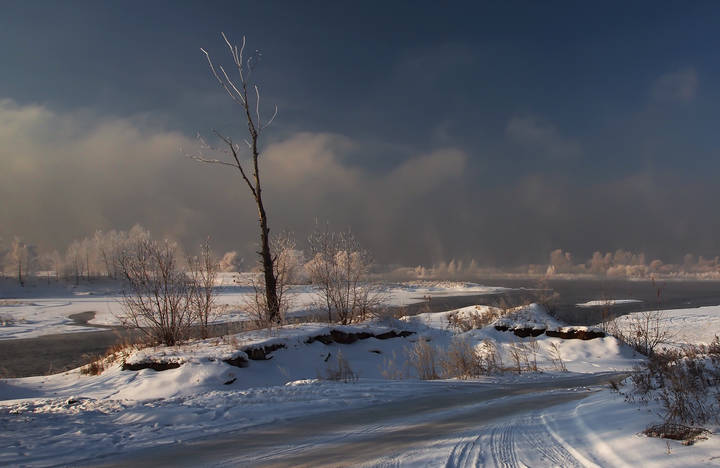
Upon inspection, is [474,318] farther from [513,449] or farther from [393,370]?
[513,449]

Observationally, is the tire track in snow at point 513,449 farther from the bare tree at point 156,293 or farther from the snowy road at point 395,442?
the bare tree at point 156,293

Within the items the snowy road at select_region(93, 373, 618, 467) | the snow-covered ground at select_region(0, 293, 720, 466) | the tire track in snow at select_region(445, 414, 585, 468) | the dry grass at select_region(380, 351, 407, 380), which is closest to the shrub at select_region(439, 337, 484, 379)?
the snow-covered ground at select_region(0, 293, 720, 466)

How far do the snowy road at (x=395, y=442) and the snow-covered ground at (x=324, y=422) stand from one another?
0.05 feet

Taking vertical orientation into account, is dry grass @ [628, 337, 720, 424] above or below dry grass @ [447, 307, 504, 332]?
above

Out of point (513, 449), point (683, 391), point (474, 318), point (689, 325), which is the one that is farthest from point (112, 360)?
point (689, 325)

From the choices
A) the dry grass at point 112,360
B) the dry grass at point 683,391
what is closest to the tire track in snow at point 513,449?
the dry grass at point 683,391

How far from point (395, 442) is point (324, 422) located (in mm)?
1236

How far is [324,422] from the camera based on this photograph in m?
5.94

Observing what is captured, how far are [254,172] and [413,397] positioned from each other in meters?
12.0

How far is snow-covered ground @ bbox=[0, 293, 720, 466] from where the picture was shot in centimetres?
448

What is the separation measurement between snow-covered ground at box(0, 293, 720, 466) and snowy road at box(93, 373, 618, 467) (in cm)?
1

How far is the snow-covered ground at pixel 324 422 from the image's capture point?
448cm

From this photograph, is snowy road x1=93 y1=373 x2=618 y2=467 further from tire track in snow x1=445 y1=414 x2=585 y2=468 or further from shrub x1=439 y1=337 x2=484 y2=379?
shrub x1=439 y1=337 x2=484 y2=379

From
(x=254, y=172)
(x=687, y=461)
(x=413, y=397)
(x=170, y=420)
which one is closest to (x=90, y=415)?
(x=170, y=420)
